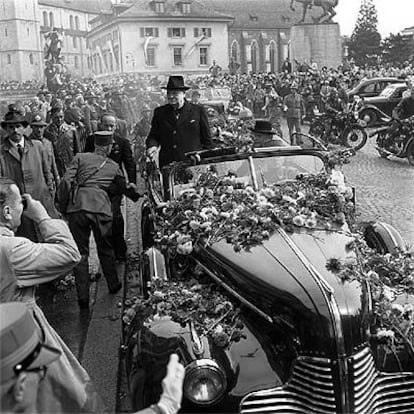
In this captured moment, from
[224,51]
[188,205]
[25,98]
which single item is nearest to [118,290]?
[188,205]

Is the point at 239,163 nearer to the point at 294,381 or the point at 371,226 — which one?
the point at 371,226

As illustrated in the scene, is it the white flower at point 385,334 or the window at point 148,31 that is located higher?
the window at point 148,31

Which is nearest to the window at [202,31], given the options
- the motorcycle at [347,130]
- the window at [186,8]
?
the window at [186,8]

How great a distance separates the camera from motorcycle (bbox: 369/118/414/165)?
1385cm

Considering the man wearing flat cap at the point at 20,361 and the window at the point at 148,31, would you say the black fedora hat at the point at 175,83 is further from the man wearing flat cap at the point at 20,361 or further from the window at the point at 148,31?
the window at the point at 148,31

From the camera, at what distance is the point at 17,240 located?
2.82 meters

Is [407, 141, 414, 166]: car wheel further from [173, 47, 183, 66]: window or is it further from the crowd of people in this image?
[173, 47, 183, 66]: window

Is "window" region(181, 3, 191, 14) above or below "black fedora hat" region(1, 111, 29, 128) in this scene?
above

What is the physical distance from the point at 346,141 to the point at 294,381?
14176mm

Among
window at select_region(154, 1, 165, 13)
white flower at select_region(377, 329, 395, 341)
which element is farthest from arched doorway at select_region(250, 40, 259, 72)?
white flower at select_region(377, 329, 395, 341)

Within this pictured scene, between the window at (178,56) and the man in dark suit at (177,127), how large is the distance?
1456cm

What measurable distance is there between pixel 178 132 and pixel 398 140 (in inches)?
357

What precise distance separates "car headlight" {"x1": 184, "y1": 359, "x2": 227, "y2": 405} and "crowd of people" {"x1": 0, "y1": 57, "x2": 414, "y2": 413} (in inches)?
28.2

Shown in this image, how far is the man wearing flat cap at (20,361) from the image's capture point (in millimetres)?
1777
